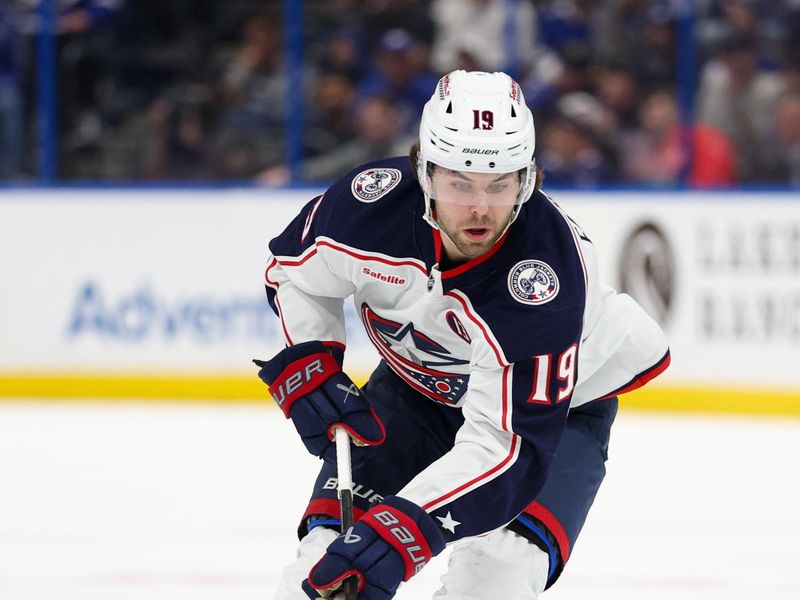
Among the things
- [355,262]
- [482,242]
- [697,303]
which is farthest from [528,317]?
[697,303]

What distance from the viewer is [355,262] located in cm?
291

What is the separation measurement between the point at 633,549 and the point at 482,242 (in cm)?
205

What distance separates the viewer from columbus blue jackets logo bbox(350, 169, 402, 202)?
2928mm

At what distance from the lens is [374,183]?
2.96 meters

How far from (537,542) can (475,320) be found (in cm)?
52

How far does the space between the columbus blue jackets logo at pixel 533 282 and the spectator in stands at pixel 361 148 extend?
4.63 metres

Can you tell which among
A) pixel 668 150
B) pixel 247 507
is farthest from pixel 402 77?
pixel 247 507

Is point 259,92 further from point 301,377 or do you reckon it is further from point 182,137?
point 301,377

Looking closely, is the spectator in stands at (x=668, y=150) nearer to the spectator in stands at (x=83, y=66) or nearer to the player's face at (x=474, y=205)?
the spectator in stands at (x=83, y=66)

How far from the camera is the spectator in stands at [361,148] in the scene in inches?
287

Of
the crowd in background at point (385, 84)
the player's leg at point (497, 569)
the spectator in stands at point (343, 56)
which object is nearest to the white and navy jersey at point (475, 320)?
the player's leg at point (497, 569)

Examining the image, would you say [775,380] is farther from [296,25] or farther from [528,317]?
[528,317]

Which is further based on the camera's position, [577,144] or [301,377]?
[577,144]

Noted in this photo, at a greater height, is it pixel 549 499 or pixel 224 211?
pixel 224 211
